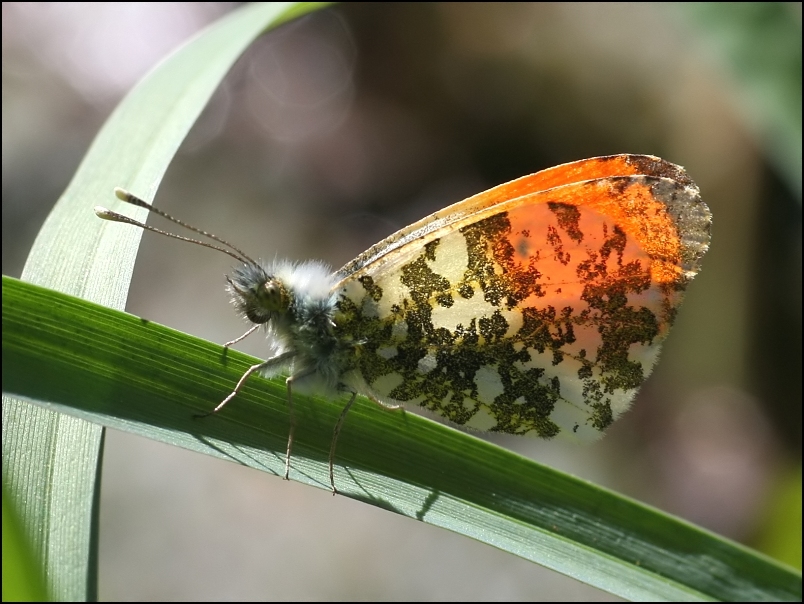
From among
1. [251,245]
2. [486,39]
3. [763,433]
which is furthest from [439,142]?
[763,433]

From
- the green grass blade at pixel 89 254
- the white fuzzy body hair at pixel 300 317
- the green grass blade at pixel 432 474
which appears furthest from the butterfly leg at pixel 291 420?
the green grass blade at pixel 89 254

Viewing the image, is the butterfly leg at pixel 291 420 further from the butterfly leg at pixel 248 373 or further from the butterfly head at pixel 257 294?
the butterfly head at pixel 257 294

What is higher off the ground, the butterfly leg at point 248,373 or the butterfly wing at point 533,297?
the butterfly wing at point 533,297

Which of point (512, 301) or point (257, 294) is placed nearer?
point (257, 294)

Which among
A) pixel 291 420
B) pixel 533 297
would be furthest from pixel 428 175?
pixel 291 420

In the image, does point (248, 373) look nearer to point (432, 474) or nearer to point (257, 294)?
point (257, 294)

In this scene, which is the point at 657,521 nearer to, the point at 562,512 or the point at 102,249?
the point at 562,512

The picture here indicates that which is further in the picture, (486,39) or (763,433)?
(486,39)

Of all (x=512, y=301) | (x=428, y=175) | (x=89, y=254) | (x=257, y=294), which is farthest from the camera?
(x=428, y=175)
